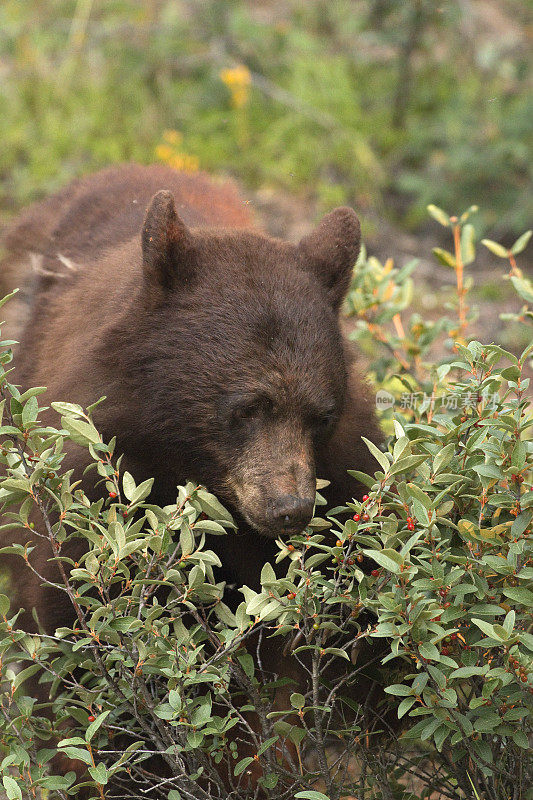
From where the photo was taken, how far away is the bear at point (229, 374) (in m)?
2.97

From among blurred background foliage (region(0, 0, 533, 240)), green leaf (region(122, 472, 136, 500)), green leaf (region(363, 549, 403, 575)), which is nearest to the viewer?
green leaf (region(363, 549, 403, 575))

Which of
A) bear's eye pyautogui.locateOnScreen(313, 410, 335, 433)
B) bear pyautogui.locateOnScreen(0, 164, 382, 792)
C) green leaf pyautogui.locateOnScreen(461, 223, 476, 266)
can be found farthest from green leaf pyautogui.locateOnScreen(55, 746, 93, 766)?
green leaf pyautogui.locateOnScreen(461, 223, 476, 266)

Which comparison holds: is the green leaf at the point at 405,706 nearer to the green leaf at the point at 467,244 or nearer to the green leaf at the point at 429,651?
the green leaf at the point at 429,651

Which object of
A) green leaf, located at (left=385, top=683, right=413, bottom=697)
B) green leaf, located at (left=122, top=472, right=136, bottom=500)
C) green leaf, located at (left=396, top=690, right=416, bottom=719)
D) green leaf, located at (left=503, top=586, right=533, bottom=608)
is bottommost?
green leaf, located at (left=396, top=690, right=416, bottom=719)

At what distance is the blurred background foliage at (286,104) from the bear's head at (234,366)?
4.48m

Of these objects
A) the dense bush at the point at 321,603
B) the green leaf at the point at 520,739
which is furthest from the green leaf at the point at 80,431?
the green leaf at the point at 520,739

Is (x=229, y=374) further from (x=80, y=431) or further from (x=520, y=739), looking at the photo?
(x=520, y=739)

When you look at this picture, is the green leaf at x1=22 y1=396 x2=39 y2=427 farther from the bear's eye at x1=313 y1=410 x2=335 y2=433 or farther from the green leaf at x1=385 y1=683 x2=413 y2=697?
the green leaf at x1=385 y1=683 x2=413 y2=697

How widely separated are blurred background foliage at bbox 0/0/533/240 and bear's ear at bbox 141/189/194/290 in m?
4.49

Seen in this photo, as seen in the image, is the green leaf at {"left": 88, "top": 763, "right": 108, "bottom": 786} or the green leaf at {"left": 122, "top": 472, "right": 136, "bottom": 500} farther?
the green leaf at {"left": 122, "top": 472, "right": 136, "bottom": 500}

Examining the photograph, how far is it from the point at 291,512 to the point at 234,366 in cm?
48

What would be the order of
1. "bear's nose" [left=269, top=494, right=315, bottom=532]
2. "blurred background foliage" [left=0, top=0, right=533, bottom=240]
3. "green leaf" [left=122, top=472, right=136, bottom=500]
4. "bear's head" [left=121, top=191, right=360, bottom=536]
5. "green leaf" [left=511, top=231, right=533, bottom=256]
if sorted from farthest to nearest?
"blurred background foliage" [left=0, top=0, right=533, bottom=240], "green leaf" [left=511, top=231, right=533, bottom=256], "bear's head" [left=121, top=191, right=360, bottom=536], "bear's nose" [left=269, top=494, right=315, bottom=532], "green leaf" [left=122, top=472, right=136, bottom=500]

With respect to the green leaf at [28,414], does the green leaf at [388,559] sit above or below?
below

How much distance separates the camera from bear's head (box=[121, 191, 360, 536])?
296 cm
